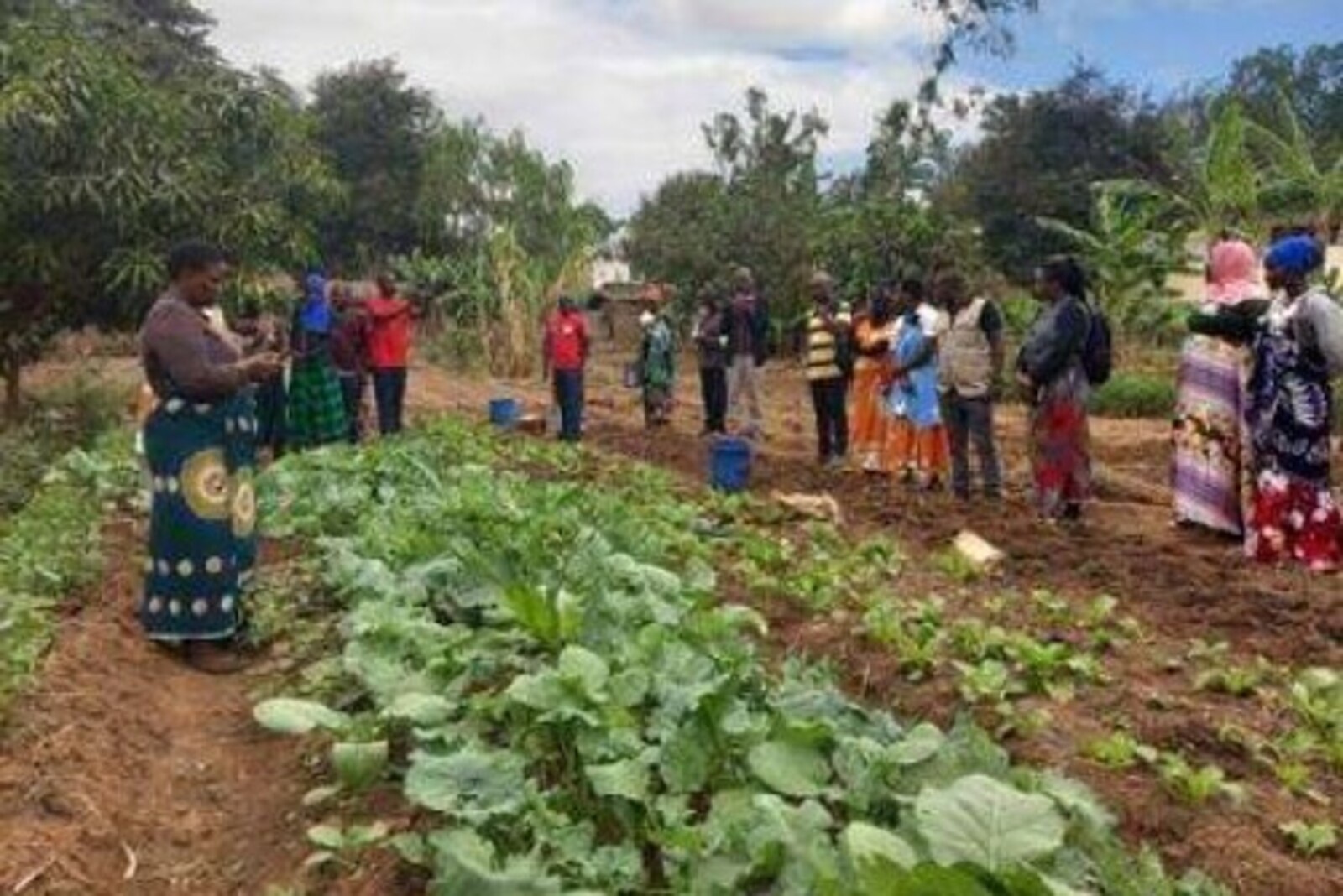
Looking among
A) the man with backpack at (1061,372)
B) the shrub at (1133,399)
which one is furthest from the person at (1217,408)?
the shrub at (1133,399)

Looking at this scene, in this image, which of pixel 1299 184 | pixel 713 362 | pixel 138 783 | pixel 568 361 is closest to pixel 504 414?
pixel 568 361

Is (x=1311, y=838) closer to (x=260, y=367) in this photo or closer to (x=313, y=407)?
(x=260, y=367)

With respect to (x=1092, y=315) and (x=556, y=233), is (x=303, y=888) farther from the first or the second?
(x=556, y=233)

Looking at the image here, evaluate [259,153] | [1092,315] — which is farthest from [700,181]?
[1092,315]

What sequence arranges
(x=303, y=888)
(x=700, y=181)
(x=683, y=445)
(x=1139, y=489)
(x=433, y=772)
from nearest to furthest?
(x=433, y=772)
(x=303, y=888)
(x=1139, y=489)
(x=683, y=445)
(x=700, y=181)

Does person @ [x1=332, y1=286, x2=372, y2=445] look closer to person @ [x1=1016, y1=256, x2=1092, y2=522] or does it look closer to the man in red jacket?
the man in red jacket

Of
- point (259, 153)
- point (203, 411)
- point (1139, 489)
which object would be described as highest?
point (259, 153)

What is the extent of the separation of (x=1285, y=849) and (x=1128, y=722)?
0.89m

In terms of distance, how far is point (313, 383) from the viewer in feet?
43.0

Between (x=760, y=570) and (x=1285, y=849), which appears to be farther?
(x=760, y=570)

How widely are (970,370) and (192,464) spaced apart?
517 centimetres

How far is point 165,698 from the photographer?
226 inches

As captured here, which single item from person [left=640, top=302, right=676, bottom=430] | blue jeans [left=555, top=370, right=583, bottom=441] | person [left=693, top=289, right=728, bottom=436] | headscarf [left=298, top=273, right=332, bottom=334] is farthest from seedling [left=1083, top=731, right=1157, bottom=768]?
person [left=640, top=302, right=676, bottom=430]

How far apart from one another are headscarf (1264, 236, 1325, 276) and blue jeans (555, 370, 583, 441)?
8109 millimetres
